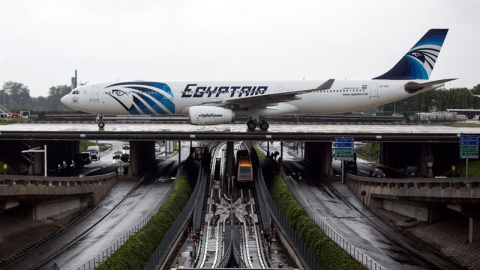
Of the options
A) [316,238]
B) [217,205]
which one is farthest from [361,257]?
[217,205]

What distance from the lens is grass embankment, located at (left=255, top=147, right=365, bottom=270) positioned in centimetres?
3009

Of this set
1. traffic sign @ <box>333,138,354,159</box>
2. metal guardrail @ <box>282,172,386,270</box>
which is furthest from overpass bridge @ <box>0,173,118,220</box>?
traffic sign @ <box>333,138,354,159</box>

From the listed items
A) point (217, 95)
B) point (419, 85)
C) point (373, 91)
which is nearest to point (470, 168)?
point (419, 85)

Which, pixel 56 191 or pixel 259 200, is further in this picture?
pixel 259 200

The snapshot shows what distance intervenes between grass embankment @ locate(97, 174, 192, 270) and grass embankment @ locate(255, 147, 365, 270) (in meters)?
9.29

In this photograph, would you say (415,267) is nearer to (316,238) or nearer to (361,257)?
(361,257)

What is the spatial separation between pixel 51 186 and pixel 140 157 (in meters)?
23.8

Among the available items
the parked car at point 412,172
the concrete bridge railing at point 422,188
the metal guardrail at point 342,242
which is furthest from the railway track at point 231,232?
the parked car at point 412,172

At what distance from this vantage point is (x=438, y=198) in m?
37.7

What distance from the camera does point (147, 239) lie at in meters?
35.6

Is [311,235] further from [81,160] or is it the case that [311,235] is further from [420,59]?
[81,160]

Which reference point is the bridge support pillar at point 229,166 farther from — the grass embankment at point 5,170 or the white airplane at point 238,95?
the grass embankment at point 5,170

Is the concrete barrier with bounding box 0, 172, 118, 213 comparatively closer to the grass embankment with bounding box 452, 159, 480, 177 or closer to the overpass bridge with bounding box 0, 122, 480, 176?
the overpass bridge with bounding box 0, 122, 480, 176

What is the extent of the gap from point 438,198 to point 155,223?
20.3 m
